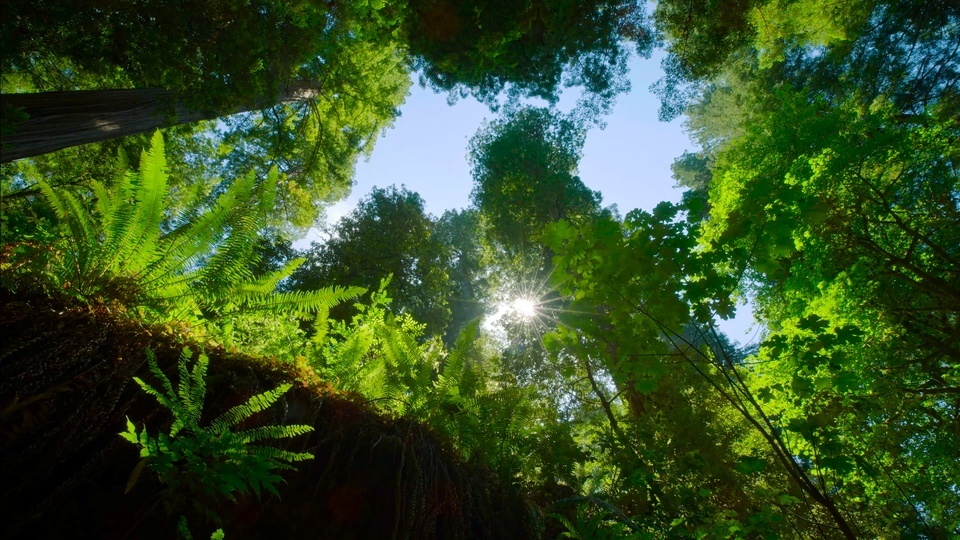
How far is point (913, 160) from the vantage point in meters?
6.56

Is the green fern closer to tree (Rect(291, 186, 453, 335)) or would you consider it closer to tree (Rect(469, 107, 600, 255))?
tree (Rect(291, 186, 453, 335))

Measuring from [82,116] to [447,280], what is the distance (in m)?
8.29

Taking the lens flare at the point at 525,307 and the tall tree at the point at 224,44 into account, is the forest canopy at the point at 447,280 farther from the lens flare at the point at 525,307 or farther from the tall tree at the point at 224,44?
the lens flare at the point at 525,307

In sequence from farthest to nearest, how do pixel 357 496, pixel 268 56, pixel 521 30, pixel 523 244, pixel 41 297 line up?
pixel 523 244, pixel 521 30, pixel 268 56, pixel 357 496, pixel 41 297

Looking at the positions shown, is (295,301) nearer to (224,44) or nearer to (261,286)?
(261,286)

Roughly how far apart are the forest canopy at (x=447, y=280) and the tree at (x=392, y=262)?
0.09 m

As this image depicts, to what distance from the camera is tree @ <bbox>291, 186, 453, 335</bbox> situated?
1015 cm

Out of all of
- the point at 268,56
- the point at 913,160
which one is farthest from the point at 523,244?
the point at 268,56

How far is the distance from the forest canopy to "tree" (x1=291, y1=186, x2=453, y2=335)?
0.29 ft

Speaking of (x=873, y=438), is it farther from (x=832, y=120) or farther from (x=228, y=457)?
(x=228, y=457)

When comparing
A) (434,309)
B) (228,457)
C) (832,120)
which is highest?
(832,120)

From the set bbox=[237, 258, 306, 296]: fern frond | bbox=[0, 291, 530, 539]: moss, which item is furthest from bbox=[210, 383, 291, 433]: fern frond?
bbox=[237, 258, 306, 296]: fern frond

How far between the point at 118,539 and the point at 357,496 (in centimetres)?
92

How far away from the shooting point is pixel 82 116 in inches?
121
